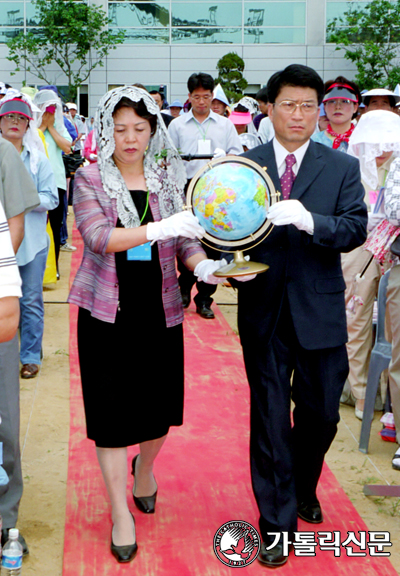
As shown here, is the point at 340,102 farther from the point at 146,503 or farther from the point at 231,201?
the point at 146,503

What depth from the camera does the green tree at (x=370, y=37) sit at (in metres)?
28.3

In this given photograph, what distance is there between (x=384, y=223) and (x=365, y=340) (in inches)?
37.2

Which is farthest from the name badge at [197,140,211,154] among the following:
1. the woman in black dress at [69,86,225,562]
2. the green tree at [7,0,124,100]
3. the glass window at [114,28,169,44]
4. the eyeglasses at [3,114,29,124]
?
the glass window at [114,28,169,44]

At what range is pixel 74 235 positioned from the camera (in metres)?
12.2

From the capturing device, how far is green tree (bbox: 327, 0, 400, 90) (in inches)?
1113

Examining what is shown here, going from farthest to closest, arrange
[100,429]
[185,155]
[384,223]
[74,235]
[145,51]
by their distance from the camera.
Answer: [145,51] → [74,235] → [185,155] → [384,223] → [100,429]

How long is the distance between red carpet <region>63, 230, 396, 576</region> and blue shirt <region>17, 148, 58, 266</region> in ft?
3.51

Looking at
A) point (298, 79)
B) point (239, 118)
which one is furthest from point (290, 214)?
point (239, 118)

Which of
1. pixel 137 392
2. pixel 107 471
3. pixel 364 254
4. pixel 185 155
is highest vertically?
pixel 185 155

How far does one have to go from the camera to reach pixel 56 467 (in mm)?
4133

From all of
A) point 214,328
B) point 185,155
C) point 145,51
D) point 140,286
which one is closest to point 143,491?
point 140,286

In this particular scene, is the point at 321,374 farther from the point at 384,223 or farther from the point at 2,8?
the point at 2,8

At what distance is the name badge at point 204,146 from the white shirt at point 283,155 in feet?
13.3

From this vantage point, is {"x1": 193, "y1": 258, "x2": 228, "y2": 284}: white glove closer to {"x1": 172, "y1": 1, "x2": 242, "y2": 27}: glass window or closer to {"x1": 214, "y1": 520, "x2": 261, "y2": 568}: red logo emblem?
{"x1": 214, "y1": 520, "x2": 261, "y2": 568}: red logo emblem
